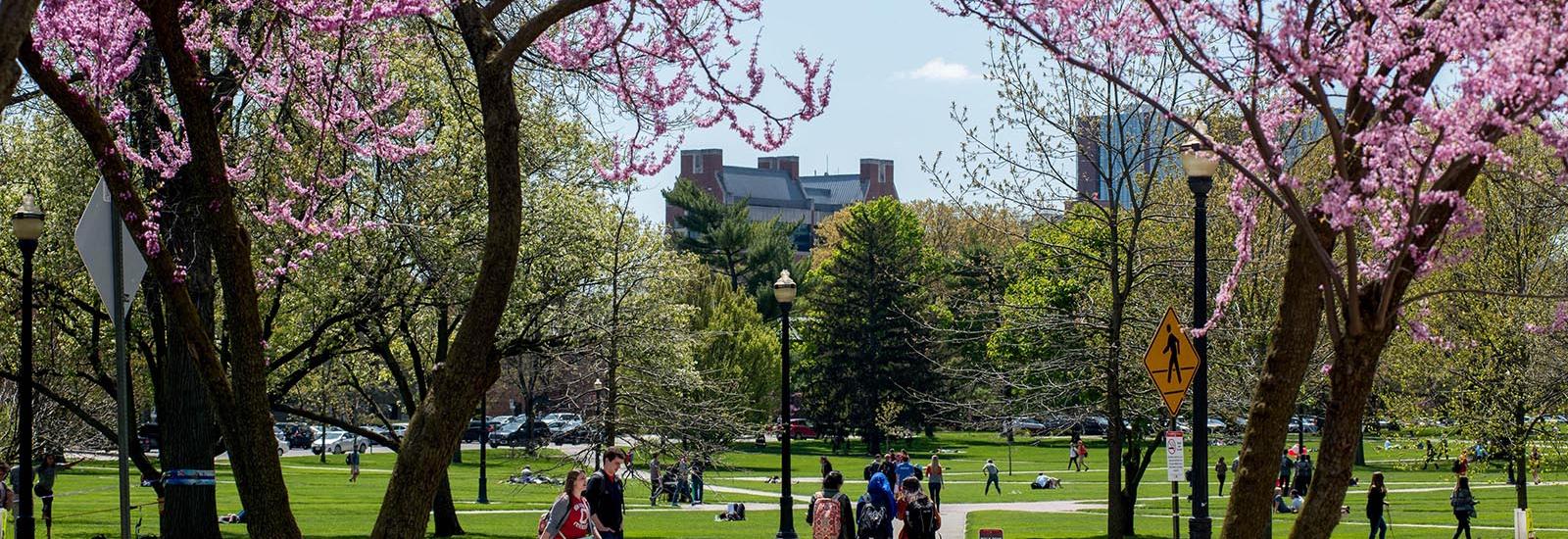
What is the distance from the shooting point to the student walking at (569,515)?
40.8 feet

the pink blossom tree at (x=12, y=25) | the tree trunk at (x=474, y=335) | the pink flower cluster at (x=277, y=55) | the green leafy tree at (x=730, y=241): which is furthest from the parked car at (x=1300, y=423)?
the green leafy tree at (x=730, y=241)

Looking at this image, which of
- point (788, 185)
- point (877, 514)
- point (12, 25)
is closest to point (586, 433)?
point (877, 514)

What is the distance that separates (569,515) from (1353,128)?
23.4ft

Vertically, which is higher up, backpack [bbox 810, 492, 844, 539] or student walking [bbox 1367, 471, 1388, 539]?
backpack [bbox 810, 492, 844, 539]

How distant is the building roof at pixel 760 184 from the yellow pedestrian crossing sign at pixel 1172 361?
13831 cm

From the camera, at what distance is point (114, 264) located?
26.9 ft

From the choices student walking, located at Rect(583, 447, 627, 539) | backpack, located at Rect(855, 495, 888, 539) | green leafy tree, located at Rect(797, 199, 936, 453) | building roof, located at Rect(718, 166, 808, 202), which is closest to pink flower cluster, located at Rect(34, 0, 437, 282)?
student walking, located at Rect(583, 447, 627, 539)

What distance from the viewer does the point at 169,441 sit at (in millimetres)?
17938

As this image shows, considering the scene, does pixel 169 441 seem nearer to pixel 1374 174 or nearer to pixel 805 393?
pixel 1374 174

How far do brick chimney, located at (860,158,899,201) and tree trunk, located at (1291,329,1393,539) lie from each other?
16044cm

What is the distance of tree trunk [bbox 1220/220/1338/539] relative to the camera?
7625 millimetres

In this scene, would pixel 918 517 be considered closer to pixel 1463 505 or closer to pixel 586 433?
pixel 586 433

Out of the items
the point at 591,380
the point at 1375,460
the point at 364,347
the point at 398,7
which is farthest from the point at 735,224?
the point at 398,7

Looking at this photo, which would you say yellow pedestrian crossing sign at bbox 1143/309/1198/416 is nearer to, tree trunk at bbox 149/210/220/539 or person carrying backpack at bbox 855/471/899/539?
person carrying backpack at bbox 855/471/899/539
